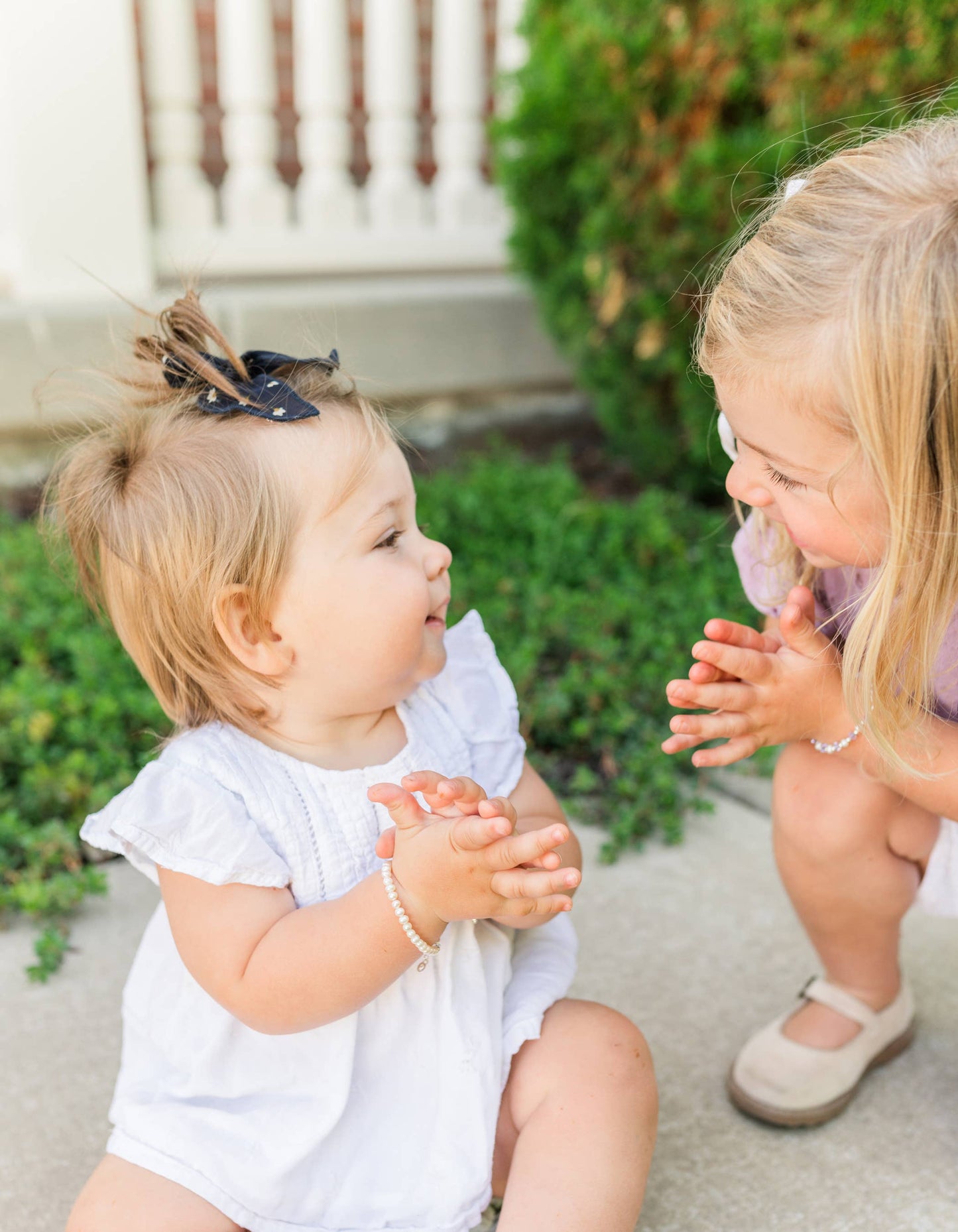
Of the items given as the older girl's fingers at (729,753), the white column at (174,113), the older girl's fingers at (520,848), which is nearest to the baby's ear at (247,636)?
the older girl's fingers at (520,848)

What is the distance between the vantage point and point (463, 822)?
3.82ft

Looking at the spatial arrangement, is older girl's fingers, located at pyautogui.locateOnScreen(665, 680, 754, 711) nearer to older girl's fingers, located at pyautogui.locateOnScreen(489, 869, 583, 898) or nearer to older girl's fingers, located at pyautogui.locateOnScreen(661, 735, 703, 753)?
older girl's fingers, located at pyautogui.locateOnScreen(661, 735, 703, 753)

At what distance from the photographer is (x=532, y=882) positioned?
1.15 meters

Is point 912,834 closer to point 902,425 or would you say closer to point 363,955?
point 902,425

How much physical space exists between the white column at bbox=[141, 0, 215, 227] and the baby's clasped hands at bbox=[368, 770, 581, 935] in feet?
11.3

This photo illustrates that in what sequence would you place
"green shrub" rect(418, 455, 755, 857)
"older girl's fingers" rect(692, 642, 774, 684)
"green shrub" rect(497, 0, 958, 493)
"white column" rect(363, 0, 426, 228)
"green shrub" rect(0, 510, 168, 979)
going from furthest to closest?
"white column" rect(363, 0, 426, 228)
"green shrub" rect(497, 0, 958, 493)
"green shrub" rect(418, 455, 755, 857)
"green shrub" rect(0, 510, 168, 979)
"older girl's fingers" rect(692, 642, 774, 684)

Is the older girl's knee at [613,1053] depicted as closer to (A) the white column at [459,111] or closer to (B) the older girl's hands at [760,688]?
(B) the older girl's hands at [760,688]

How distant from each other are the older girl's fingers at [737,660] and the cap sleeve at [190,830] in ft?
1.70

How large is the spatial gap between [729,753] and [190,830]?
0.60 metres

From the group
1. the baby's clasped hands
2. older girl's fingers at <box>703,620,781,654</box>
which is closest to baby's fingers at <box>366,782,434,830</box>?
the baby's clasped hands

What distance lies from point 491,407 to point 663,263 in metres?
1.43

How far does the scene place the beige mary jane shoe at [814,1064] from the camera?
5.24 feet

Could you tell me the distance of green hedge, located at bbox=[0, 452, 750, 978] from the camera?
7.43ft

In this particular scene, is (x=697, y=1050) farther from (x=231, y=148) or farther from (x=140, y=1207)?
(x=231, y=148)
